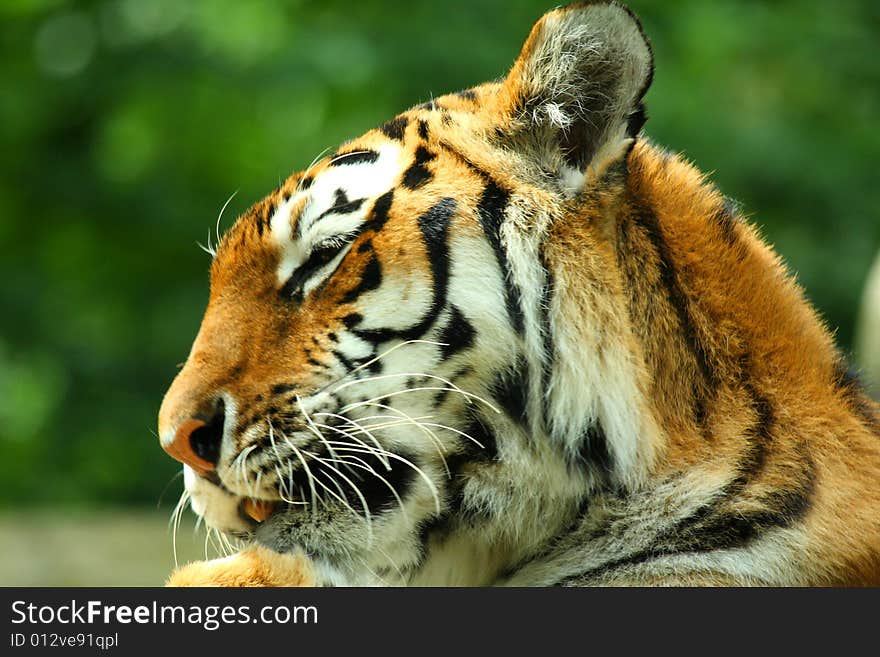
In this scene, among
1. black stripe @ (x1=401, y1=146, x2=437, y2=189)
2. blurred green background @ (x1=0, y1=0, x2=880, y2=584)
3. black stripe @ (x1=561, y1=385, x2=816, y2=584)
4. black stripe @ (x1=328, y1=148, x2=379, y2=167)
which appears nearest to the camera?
black stripe @ (x1=561, y1=385, x2=816, y2=584)

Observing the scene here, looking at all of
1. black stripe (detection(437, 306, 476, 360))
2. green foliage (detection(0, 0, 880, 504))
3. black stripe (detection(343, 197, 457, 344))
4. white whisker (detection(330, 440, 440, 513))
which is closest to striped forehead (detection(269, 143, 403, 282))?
black stripe (detection(343, 197, 457, 344))

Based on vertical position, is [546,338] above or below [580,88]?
below

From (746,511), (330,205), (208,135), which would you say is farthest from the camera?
(208,135)

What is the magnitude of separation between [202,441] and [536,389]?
2.39 ft

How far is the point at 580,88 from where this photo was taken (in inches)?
101

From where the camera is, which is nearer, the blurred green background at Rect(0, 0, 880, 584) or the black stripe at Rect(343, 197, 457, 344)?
the black stripe at Rect(343, 197, 457, 344)

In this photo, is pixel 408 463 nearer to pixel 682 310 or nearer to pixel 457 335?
pixel 457 335

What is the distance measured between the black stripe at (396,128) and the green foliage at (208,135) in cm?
366

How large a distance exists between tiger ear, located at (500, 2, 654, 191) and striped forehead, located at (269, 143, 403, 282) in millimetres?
309

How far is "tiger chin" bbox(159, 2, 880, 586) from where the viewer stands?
7.86 ft

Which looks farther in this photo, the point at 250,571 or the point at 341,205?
the point at 250,571

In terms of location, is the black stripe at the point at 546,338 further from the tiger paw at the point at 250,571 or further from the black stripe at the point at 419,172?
the tiger paw at the point at 250,571

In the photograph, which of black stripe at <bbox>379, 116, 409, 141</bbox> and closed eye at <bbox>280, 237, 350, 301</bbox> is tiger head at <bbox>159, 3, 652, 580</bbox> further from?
black stripe at <bbox>379, 116, 409, 141</bbox>

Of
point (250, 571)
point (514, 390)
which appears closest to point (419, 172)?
point (514, 390)
